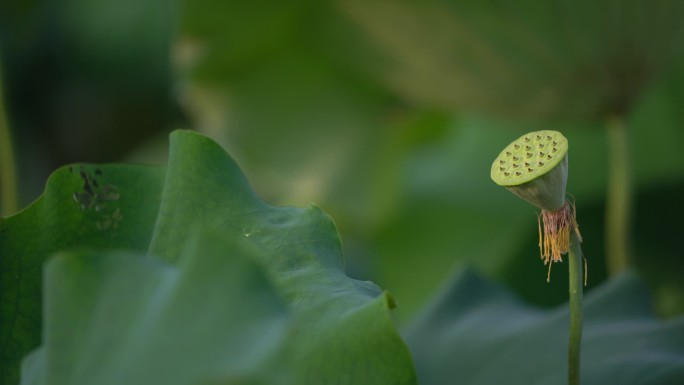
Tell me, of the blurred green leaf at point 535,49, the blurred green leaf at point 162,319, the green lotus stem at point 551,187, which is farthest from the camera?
the blurred green leaf at point 535,49

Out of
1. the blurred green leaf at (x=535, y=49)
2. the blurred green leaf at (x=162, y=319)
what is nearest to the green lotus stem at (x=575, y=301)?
the blurred green leaf at (x=162, y=319)

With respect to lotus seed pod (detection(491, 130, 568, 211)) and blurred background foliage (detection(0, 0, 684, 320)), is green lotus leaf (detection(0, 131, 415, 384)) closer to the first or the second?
lotus seed pod (detection(491, 130, 568, 211))

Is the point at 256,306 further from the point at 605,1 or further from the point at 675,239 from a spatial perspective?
the point at 675,239

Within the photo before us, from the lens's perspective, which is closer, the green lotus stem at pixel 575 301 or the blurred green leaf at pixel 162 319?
the blurred green leaf at pixel 162 319

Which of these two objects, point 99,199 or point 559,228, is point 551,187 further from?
point 99,199

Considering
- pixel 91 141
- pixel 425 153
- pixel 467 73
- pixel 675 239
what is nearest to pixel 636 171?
pixel 675 239

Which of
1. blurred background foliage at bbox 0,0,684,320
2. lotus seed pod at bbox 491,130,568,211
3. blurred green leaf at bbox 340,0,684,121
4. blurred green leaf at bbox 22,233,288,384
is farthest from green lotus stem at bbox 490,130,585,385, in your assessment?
blurred green leaf at bbox 340,0,684,121

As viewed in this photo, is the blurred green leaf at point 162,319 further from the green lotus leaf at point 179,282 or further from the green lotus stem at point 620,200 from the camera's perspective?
the green lotus stem at point 620,200
